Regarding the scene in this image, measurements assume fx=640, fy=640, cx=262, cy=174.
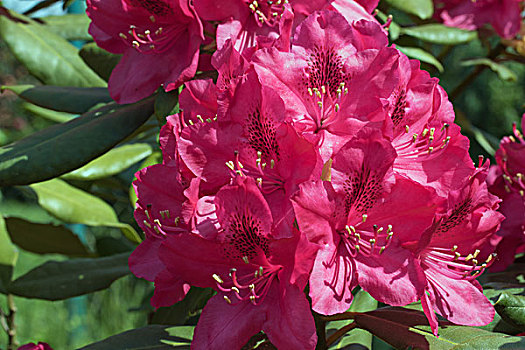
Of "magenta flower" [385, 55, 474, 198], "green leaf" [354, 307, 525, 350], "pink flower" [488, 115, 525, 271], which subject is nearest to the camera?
"green leaf" [354, 307, 525, 350]

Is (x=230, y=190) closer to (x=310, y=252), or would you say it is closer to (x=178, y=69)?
(x=310, y=252)

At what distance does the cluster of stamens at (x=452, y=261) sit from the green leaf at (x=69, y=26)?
4.23 ft

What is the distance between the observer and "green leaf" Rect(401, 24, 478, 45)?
1.74m

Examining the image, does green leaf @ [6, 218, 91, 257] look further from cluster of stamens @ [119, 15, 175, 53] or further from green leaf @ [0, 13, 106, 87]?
cluster of stamens @ [119, 15, 175, 53]

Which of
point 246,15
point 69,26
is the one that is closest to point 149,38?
point 246,15

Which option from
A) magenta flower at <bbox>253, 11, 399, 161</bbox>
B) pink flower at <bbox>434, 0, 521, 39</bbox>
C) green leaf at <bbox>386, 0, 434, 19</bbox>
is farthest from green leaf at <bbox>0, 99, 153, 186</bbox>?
pink flower at <bbox>434, 0, 521, 39</bbox>

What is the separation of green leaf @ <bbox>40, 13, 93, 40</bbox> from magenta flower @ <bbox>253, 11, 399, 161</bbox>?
1117mm

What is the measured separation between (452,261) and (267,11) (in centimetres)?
49

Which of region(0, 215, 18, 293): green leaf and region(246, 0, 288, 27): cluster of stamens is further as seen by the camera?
region(0, 215, 18, 293): green leaf

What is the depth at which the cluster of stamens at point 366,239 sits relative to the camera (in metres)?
0.86

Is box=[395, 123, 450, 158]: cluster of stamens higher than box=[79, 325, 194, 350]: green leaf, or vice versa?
box=[395, 123, 450, 158]: cluster of stamens

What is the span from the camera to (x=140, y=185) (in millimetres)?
1009

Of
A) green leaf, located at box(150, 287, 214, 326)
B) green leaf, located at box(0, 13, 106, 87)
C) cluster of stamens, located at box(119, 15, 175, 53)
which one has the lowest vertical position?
green leaf, located at box(150, 287, 214, 326)

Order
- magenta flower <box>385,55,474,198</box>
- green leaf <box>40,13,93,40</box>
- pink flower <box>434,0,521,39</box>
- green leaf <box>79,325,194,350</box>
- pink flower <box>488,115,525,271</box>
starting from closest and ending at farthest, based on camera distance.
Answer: magenta flower <box>385,55,474,198</box> → green leaf <box>79,325,194,350</box> → pink flower <box>488,115,525,271</box> → green leaf <box>40,13,93,40</box> → pink flower <box>434,0,521,39</box>
